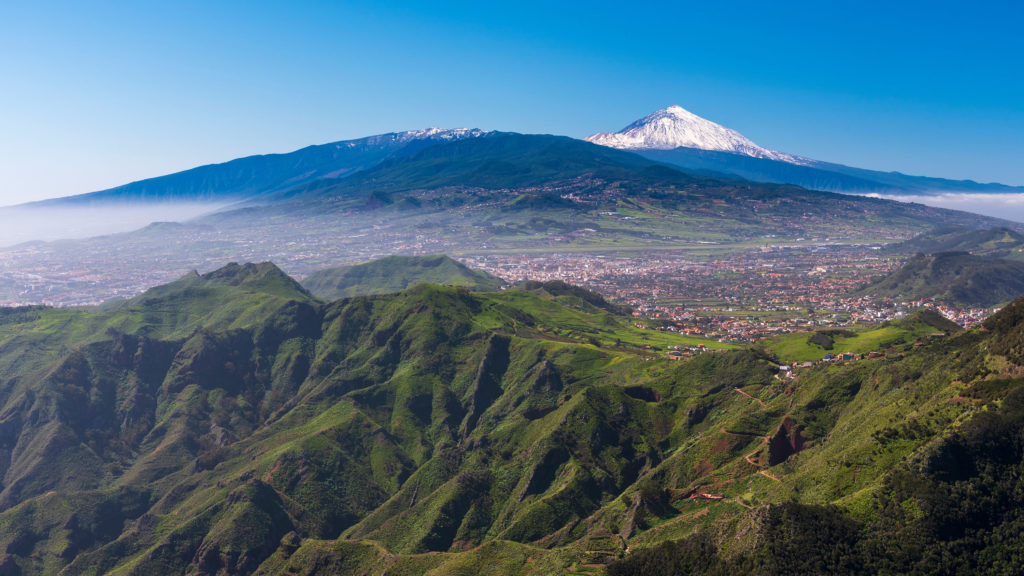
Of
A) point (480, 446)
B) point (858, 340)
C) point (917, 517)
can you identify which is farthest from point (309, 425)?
point (858, 340)

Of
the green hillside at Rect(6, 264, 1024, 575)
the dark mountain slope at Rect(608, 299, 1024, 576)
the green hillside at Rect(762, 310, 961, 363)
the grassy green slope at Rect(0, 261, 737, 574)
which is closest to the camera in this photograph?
the dark mountain slope at Rect(608, 299, 1024, 576)

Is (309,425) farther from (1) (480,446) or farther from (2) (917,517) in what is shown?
(2) (917,517)

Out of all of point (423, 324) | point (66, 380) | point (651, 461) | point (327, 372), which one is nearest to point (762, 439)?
point (651, 461)

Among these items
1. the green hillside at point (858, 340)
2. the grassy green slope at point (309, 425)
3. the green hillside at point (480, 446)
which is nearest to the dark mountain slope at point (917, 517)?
the green hillside at point (480, 446)

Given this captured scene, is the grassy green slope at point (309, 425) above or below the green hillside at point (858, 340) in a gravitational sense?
below

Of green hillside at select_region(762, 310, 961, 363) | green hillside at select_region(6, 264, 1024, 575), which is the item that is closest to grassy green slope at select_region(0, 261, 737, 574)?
green hillside at select_region(6, 264, 1024, 575)

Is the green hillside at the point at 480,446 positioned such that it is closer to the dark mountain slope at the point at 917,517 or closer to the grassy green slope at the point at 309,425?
the dark mountain slope at the point at 917,517

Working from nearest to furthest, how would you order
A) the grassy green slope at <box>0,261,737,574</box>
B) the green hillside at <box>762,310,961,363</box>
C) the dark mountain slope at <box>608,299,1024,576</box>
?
1. the dark mountain slope at <box>608,299,1024,576</box>
2. the grassy green slope at <box>0,261,737,574</box>
3. the green hillside at <box>762,310,961,363</box>

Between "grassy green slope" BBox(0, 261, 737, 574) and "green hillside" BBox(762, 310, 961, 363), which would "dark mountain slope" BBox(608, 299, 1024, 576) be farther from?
"green hillside" BBox(762, 310, 961, 363)

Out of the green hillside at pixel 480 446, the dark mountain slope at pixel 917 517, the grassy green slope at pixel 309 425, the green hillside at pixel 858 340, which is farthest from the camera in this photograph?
the green hillside at pixel 858 340
